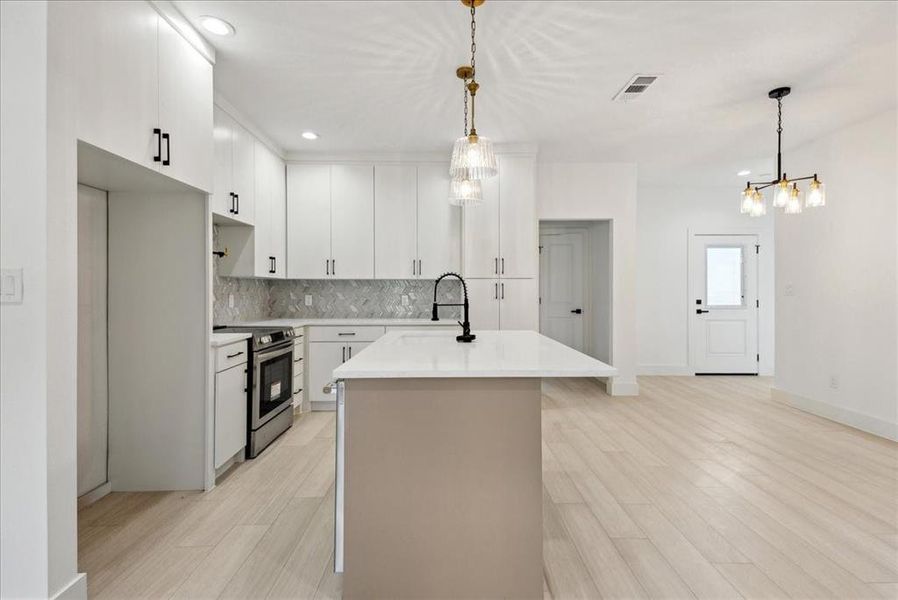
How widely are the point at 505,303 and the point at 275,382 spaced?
2353 millimetres

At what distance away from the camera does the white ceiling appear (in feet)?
8.02

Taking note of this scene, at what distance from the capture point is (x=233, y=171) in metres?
3.67

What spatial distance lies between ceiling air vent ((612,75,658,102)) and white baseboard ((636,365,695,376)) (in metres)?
4.16

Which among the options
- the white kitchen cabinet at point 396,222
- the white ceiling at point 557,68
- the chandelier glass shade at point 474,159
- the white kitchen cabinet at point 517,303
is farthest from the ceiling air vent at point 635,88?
the white kitchen cabinet at point 396,222

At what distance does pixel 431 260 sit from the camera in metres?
4.88

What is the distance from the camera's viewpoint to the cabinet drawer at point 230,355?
2809 mm

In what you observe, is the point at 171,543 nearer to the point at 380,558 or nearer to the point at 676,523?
the point at 380,558

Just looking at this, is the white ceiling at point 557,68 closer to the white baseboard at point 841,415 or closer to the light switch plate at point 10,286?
the light switch plate at point 10,286

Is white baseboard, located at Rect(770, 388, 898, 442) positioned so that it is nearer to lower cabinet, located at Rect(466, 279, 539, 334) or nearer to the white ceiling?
the white ceiling

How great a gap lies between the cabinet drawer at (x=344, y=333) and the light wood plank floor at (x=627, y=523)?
104 centimetres

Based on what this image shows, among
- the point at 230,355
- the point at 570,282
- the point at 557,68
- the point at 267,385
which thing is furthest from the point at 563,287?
the point at 230,355

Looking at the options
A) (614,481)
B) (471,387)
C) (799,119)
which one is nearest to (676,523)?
(614,481)

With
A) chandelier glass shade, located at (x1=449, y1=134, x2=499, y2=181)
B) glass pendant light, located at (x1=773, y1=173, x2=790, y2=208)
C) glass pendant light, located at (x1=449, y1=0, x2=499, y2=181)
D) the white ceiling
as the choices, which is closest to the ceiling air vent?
the white ceiling

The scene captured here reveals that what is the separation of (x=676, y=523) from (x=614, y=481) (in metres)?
0.54
